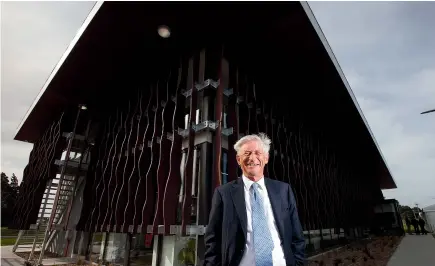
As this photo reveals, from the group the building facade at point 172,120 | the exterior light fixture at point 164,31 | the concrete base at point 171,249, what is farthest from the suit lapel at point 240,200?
the exterior light fixture at point 164,31

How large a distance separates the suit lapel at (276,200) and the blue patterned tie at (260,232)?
109 mm

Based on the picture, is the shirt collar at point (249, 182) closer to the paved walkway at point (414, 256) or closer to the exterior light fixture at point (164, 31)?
the exterior light fixture at point (164, 31)

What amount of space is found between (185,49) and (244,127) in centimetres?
404

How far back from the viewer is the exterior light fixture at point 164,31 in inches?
342

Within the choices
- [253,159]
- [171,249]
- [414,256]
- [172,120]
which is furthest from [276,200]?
[414,256]

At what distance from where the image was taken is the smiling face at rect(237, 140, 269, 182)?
2.40 metres

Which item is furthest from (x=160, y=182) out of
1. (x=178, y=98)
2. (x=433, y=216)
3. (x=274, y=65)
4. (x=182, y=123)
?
(x=433, y=216)

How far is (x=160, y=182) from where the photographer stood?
27.4 feet

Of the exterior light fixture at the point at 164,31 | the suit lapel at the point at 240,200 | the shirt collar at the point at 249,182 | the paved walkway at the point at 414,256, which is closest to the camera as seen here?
the suit lapel at the point at 240,200

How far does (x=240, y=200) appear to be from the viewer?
230 centimetres

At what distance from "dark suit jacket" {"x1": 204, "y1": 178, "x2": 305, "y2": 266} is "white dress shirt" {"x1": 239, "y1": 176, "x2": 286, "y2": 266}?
39mm

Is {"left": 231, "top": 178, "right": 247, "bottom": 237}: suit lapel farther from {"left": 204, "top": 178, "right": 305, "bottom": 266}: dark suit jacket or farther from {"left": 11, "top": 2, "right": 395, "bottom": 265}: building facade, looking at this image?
{"left": 11, "top": 2, "right": 395, "bottom": 265}: building facade

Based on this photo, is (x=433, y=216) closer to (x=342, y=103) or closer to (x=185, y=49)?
(x=342, y=103)

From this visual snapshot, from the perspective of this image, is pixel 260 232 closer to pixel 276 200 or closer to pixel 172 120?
pixel 276 200
